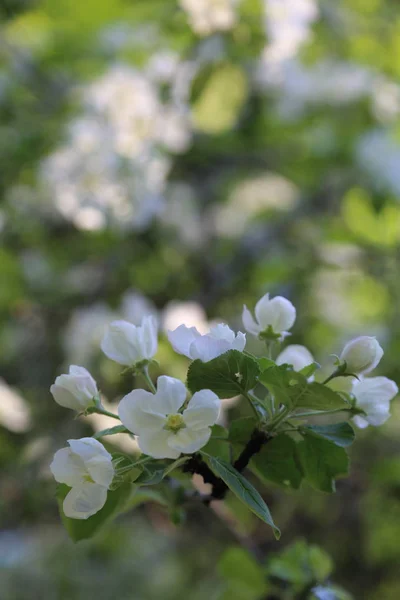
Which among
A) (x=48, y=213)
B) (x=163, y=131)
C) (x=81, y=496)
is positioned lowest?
(x=48, y=213)

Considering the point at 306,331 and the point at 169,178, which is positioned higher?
the point at 169,178

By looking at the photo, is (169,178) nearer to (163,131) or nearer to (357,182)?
(163,131)

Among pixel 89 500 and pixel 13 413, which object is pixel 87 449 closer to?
pixel 89 500

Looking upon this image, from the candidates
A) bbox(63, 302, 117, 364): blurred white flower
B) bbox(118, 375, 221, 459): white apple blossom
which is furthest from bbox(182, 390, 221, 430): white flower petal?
bbox(63, 302, 117, 364): blurred white flower

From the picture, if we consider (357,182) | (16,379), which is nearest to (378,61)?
(357,182)

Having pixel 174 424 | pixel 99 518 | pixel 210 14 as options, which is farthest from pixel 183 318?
pixel 174 424

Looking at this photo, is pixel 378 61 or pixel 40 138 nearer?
pixel 40 138

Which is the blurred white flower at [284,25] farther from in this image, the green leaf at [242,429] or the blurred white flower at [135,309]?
the green leaf at [242,429]
